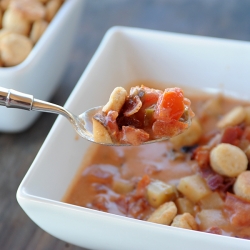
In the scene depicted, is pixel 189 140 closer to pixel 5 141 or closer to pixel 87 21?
pixel 5 141

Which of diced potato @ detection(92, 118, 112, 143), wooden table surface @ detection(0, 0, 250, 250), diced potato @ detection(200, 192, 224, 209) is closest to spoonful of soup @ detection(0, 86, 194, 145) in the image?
diced potato @ detection(92, 118, 112, 143)

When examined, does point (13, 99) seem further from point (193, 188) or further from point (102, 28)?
point (102, 28)

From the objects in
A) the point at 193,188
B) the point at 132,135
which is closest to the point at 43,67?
the point at 132,135

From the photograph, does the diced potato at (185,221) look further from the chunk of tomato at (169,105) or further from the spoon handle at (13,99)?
the spoon handle at (13,99)

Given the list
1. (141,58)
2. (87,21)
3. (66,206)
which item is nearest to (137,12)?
(87,21)

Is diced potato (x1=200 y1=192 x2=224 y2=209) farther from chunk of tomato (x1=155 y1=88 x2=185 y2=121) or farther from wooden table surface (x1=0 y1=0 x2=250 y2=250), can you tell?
wooden table surface (x1=0 y1=0 x2=250 y2=250)

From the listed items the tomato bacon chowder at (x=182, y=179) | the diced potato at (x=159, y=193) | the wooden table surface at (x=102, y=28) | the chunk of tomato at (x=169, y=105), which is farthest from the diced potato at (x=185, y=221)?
the wooden table surface at (x=102, y=28)

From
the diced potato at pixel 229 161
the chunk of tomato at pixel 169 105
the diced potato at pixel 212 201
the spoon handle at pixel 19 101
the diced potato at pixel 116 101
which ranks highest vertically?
the spoon handle at pixel 19 101
